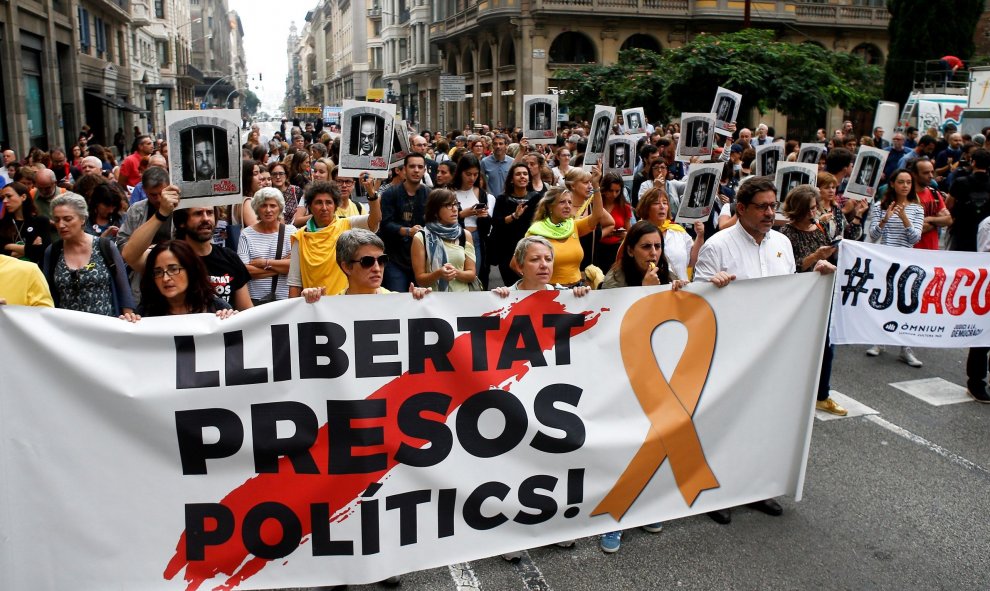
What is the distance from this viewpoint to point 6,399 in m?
3.41

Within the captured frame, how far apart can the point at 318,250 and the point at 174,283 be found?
1.65m

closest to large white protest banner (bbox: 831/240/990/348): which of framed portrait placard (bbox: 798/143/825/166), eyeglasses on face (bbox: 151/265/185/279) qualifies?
framed portrait placard (bbox: 798/143/825/166)

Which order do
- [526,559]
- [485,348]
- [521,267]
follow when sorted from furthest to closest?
[521,267] < [526,559] < [485,348]

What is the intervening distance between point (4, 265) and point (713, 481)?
3.60 m

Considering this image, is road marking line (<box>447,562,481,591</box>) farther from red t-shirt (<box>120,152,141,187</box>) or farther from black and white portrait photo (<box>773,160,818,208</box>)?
red t-shirt (<box>120,152,141,187</box>)

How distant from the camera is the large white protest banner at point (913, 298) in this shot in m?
6.25

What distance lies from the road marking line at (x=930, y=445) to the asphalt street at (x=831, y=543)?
0.01 m

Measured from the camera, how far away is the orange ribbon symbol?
4.15 metres

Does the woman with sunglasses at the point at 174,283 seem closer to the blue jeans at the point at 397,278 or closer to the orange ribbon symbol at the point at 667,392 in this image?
the orange ribbon symbol at the point at 667,392

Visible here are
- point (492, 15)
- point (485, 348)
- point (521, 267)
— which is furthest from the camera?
point (492, 15)

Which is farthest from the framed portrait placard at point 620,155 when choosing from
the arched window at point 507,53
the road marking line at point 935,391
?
the arched window at point 507,53

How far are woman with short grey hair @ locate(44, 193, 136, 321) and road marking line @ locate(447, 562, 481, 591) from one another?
2247mm

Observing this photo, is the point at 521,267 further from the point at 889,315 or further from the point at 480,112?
the point at 480,112

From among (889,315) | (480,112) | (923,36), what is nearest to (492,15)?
(480,112)
